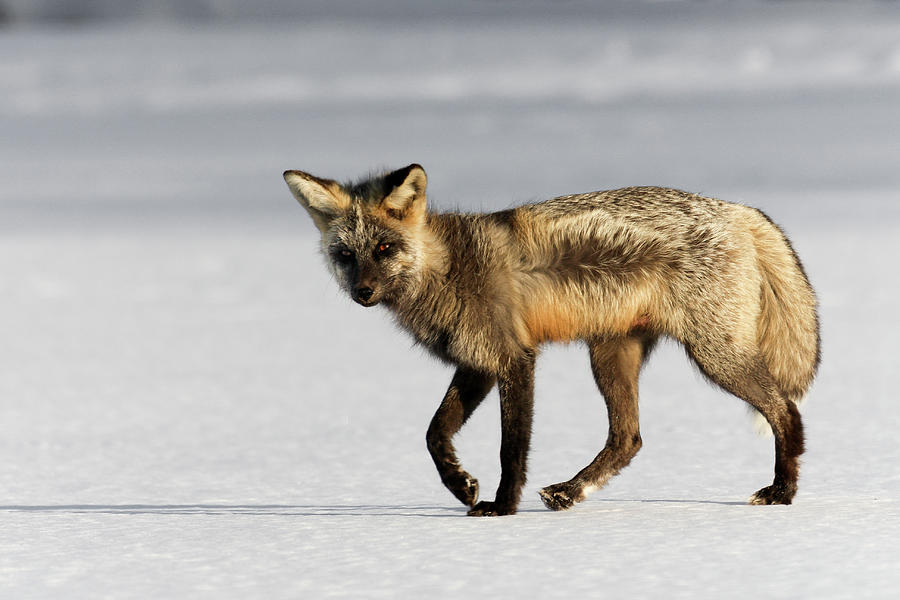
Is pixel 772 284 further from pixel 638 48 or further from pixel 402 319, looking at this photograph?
pixel 638 48

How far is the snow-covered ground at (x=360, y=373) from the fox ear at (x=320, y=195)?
3.84 ft

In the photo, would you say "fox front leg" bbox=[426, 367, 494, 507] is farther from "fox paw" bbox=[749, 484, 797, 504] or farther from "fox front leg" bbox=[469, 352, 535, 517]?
"fox paw" bbox=[749, 484, 797, 504]

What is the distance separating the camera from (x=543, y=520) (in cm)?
446

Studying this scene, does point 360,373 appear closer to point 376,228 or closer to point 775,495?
point 376,228

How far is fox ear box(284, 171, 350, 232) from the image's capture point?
4.90 m

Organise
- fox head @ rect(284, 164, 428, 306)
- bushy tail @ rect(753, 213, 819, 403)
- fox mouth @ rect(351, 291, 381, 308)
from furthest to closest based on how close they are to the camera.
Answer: bushy tail @ rect(753, 213, 819, 403) → fox head @ rect(284, 164, 428, 306) → fox mouth @ rect(351, 291, 381, 308)

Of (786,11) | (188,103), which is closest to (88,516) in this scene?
(188,103)

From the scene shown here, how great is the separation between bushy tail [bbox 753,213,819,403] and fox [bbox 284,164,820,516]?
0.06 metres

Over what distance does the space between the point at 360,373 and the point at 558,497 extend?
3.49 m

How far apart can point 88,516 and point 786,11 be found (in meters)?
40.5

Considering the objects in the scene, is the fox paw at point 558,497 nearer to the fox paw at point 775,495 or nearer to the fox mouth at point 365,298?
the fox paw at point 775,495

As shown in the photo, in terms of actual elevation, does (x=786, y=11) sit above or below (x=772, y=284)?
above

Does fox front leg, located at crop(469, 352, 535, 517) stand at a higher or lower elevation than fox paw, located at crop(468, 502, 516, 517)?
higher

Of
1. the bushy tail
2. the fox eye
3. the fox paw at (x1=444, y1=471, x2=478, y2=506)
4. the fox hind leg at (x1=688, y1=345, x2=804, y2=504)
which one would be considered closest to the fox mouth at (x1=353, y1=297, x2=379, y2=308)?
the fox eye
